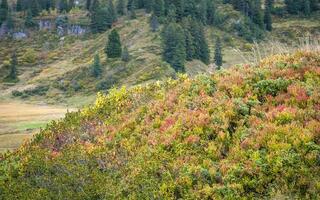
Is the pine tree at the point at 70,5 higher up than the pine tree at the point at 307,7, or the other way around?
the pine tree at the point at 70,5

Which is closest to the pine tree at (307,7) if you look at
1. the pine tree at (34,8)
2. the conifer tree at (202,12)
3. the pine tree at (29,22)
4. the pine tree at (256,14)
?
the pine tree at (256,14)

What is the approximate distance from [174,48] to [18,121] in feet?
127

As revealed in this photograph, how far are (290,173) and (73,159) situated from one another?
5.99m

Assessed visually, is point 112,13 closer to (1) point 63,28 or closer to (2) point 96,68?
(1) point 63,28

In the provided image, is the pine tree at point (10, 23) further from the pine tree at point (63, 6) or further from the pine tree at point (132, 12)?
the pine tree at point (132, 12)

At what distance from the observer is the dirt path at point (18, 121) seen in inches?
1801

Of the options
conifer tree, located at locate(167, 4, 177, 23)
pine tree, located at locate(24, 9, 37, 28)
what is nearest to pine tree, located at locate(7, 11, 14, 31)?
pine tree, located at locate(24, 9, 37, 28)

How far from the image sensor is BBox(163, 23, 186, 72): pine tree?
8802 centimetres

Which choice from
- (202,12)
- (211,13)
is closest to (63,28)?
(202,12)

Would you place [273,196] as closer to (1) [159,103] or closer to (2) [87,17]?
(1) [159,103]

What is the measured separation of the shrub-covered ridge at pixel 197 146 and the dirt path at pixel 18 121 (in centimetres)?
2886

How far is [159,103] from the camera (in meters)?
14.6

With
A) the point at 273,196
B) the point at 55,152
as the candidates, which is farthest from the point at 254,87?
the point at 55,152

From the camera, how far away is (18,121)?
200 feet
